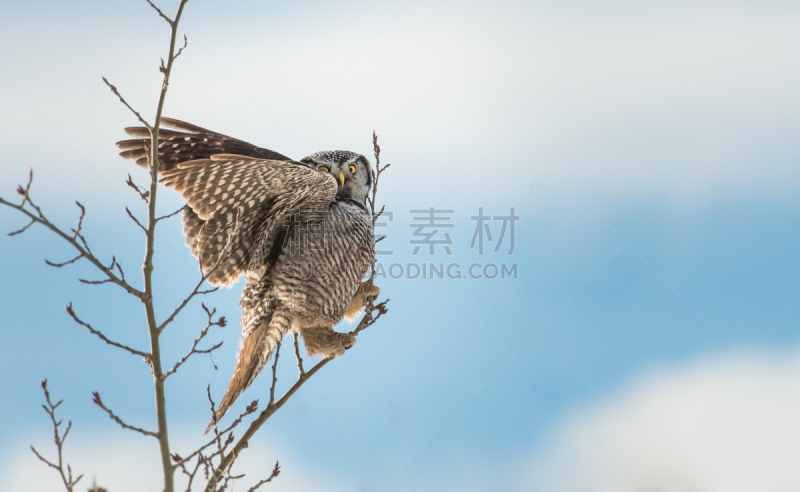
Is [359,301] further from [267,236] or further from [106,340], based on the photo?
[106,340]

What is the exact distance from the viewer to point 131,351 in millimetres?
2553

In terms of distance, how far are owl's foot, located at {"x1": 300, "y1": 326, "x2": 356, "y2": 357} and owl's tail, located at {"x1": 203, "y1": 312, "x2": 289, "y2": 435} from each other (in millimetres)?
260

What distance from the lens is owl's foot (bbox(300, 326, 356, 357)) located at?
4625 mm

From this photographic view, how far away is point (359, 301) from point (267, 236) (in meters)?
1.05

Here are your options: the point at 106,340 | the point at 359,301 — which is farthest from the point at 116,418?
the point at 359,301

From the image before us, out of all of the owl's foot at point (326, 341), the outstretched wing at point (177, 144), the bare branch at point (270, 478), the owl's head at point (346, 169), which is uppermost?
the owl's head at point (346, 169)

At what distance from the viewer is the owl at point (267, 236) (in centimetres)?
411

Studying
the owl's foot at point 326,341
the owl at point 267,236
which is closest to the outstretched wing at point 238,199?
the owl at point 267,236

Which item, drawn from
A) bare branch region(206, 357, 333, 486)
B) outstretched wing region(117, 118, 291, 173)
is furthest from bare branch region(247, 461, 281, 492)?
outstretched wing region(117, 118, 291, 173)

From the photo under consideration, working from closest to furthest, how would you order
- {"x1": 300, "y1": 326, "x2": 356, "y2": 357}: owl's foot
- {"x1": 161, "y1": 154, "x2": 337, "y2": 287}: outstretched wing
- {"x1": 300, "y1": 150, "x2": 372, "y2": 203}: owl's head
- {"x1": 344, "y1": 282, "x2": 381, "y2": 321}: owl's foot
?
{"x1": 161, "y1": 154, "x2": 337, "y2": 287}: outstretched wing, {"x1": 300, "y1": 326, "x2": 356, "y2": 357}: owl's foot, {"x1": 344, "y1": 282, "x2": 381, "y2": 321}: owl's foot, {"x1": 300, "y1": 150, "x2": 372, "y2": 203}: owl's head

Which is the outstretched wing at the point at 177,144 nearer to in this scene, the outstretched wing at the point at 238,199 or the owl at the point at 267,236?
the owl at the point at 267,236

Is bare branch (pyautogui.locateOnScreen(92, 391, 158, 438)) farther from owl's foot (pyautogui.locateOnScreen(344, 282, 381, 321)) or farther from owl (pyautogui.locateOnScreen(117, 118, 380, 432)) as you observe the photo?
owl's foot (pyautogui.locateOnScreen(344, 282, 381, 321))

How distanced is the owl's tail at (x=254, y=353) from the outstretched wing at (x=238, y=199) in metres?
0.47

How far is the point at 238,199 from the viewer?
13.9 ft
